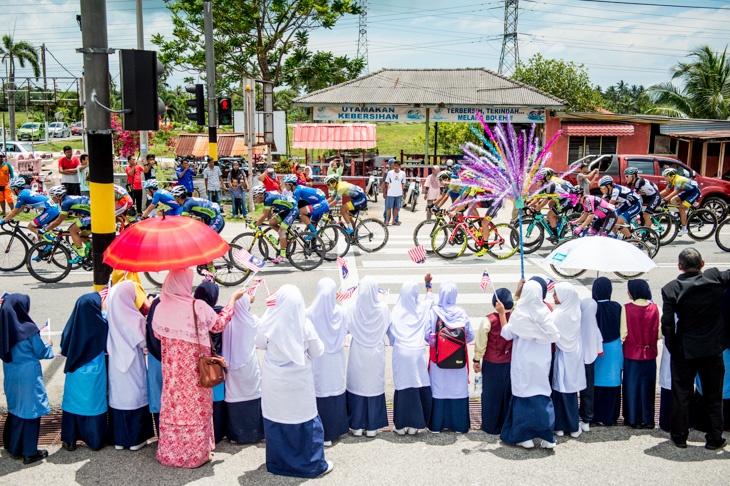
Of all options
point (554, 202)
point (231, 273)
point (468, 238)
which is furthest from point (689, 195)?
point (231, 273)

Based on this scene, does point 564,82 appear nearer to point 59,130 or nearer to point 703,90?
point 703,90

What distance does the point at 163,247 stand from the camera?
5543 mm

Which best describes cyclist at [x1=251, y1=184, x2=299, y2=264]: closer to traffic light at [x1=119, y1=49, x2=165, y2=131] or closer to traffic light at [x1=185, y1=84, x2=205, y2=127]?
traffic light at [x1=185, y1=84, x2=205, y2=127]

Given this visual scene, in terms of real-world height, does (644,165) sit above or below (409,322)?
above

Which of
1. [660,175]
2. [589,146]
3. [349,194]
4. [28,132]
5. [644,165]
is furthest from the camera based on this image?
[28,132]

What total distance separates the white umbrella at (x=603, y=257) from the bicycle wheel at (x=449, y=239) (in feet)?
20.9

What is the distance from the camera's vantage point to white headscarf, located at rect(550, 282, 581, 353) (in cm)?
614

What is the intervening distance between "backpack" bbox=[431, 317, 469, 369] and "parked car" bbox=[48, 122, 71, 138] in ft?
214

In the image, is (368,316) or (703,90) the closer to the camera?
(368,316)

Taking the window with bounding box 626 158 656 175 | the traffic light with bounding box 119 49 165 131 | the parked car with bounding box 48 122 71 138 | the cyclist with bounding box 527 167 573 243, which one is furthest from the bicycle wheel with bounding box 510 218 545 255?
the parked car with bounding box 48 122 71 138

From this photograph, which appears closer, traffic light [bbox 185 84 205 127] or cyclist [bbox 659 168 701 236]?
cyclist [bbox 659 168 701 236]

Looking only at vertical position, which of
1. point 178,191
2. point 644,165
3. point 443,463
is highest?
point 644,165

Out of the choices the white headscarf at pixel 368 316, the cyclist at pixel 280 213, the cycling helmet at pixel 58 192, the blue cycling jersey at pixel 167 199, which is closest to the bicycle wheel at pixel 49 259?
the cycling helmet at pixel 58 192

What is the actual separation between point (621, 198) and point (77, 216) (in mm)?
10230
